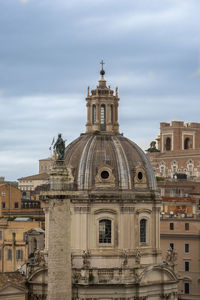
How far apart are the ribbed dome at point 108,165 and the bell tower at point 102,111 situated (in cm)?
112

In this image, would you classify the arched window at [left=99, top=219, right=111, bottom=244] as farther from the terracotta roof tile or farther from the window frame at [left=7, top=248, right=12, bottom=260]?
the window frame at [left=7, top=248, right=12, bottom=260]

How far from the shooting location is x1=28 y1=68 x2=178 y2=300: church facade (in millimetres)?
66750

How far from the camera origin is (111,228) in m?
68.1

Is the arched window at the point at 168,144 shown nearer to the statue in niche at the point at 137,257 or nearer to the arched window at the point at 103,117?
the arched window at the point at 103,117

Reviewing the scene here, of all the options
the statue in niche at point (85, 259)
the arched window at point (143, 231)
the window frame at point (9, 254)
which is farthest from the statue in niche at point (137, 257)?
the window frame at point (9, 254)

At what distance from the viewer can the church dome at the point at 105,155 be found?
2726 inches

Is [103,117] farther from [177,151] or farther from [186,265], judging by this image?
[177,151]

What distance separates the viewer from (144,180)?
232 feet

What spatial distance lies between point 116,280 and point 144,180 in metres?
8.27

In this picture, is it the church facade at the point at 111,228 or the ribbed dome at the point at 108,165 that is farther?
the ribbed dome at the point at 108,165

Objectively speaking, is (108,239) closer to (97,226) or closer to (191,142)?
(97,226)

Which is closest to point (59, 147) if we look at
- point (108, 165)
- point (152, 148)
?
point (108, 165)

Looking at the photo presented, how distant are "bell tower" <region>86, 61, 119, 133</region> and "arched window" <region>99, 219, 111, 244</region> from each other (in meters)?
7.99

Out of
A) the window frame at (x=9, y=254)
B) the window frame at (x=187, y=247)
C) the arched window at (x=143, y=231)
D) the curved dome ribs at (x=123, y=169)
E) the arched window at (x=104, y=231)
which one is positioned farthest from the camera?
the window frame at (x=187, y=247)
